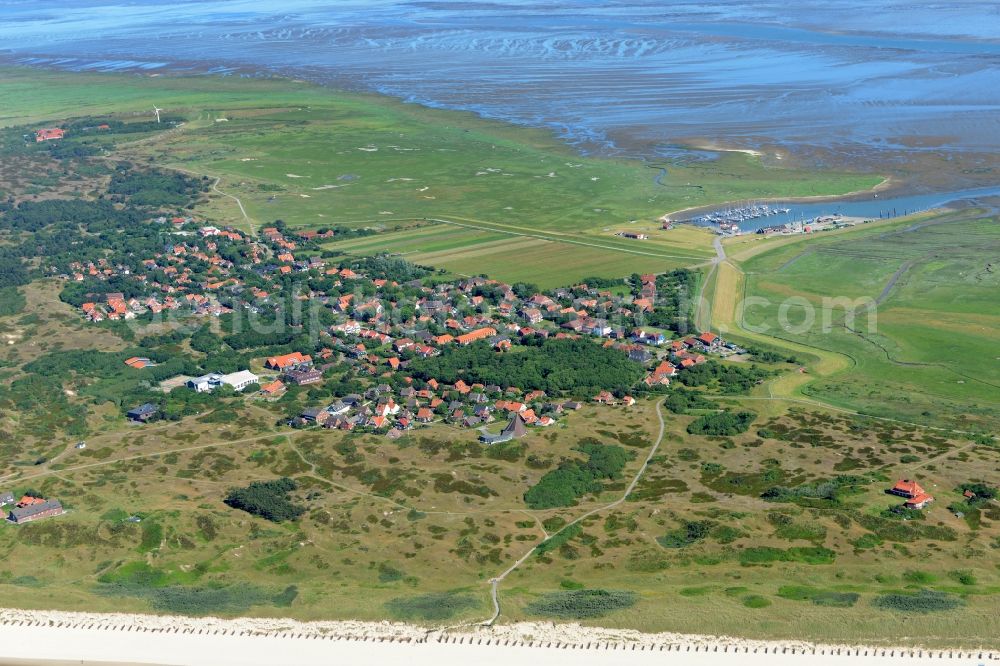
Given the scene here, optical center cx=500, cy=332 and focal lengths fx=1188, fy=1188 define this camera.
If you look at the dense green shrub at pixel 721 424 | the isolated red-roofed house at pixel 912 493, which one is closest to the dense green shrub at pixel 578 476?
A: the dense green shrub at pixel 721 424

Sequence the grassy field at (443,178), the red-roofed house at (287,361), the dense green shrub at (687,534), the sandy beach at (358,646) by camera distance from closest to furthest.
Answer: the sandy beach at (358,646), the dense green shrub at (687,534), the red-roofed house at (287,361), the grassy field at (443,178)

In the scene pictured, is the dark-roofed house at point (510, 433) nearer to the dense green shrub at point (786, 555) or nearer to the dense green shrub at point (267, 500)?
the dense green shrub at point (267, 500)

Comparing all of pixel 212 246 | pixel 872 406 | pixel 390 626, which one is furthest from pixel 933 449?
pixel 212 246

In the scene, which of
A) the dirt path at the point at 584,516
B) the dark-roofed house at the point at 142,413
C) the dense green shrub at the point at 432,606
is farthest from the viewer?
the dark-roofed house at the point at 142,413

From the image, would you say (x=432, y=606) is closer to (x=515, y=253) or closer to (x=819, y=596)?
(x=819, y=596)

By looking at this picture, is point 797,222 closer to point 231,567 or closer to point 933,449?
point 933,449

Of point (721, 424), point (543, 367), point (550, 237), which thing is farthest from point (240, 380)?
point (550, 237)

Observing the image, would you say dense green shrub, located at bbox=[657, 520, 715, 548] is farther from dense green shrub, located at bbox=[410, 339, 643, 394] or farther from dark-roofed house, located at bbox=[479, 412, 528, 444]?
dense green shrub, located at bbox=[410, 339, 643, 394]
